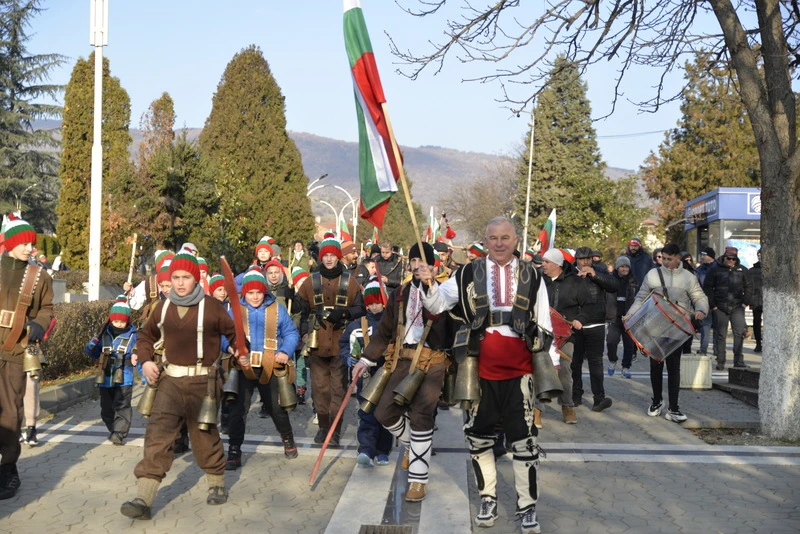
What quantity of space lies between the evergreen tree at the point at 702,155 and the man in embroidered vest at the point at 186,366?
3997 cm

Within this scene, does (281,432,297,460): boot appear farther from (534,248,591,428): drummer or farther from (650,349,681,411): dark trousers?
(650,349,681,411): dark trousers

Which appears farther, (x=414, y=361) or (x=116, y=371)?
(x=116, y=371)

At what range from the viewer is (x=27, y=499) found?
22.0ft

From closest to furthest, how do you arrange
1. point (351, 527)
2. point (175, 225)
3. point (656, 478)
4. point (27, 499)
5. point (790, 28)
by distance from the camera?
point (351, 527), point (27, 499), point (656, 478), point (790, 28), point (175, 225)

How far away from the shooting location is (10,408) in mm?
6824

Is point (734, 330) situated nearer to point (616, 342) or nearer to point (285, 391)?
point (616, 342)

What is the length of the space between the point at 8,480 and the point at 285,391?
2163 mm

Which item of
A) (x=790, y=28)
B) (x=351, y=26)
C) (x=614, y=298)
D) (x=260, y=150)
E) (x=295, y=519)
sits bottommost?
(x=295, y=519)

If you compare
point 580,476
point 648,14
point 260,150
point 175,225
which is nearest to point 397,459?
point 580,476

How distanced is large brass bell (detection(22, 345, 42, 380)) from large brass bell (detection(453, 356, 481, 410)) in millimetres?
3216

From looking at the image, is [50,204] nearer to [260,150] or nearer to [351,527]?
[260,150]

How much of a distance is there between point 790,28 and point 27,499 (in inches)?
327

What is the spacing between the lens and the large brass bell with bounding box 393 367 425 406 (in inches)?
266

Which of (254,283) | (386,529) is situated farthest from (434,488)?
(254,283)
